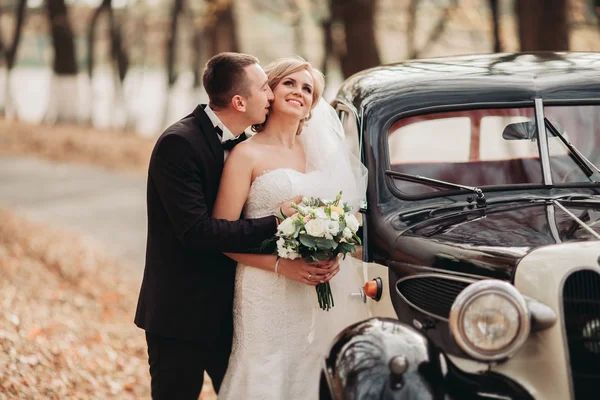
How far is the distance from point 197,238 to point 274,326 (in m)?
0.65

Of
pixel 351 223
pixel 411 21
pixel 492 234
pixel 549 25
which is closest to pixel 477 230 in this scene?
pixel 492 234

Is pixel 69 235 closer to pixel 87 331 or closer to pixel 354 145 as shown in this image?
pixel 87 331

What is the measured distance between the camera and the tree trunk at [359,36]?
1148 centimetres

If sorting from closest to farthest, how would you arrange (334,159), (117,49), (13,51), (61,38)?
(334,159), (61,38), (117,49), (13,51)

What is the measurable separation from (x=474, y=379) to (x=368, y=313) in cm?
108

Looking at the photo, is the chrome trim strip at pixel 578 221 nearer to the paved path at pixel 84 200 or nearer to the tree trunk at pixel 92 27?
the paved path at pixel 84 200

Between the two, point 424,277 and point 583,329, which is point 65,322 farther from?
point 583,329

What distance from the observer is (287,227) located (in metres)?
3.96

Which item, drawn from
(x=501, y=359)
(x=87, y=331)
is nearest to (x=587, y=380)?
(x=501, y=359)

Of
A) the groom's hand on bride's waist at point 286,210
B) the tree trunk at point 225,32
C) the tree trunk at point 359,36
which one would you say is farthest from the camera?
the tree trunk at point 225,32

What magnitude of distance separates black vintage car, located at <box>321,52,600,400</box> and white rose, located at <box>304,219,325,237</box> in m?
0.44

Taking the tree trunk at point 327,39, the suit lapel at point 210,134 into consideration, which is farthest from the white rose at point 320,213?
the tree trunk at point 327,39

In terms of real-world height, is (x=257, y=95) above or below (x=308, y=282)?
above

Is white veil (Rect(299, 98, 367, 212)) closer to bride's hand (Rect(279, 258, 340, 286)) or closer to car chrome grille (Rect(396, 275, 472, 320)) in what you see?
bride's hand (Rect(279, 258, 340, 286))
